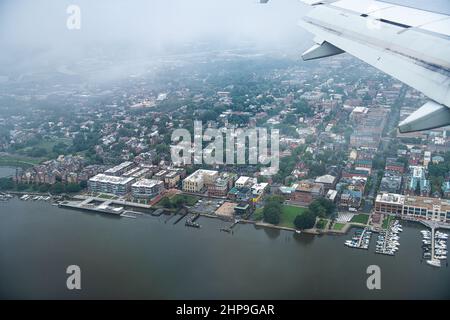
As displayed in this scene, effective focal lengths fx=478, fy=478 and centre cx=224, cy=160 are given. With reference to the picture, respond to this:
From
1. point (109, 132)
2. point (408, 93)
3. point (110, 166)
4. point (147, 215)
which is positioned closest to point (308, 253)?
point (147, 215)

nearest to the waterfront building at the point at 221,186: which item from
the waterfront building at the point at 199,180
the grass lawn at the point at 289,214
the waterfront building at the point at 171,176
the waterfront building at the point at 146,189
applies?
the waterfront building at the point at 199,180

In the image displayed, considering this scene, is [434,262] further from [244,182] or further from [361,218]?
[244,182]

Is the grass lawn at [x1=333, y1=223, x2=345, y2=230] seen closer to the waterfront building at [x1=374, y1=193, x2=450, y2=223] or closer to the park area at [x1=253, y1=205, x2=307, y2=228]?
the park area at [x1=253, y1=205, x2=307, y2=228]

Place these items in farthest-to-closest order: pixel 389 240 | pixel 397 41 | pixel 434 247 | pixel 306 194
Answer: pixel 306 194 → pixel 389 240 → pixel 434 247 → pixel 397 41

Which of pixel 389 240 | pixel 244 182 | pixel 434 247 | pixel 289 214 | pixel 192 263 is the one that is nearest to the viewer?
pixel 192 263

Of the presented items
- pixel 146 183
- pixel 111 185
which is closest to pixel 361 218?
pixel 146 183

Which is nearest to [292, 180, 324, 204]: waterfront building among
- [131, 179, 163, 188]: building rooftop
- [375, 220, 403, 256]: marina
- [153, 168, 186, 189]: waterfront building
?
[375, 220, 403, 256]: marina
